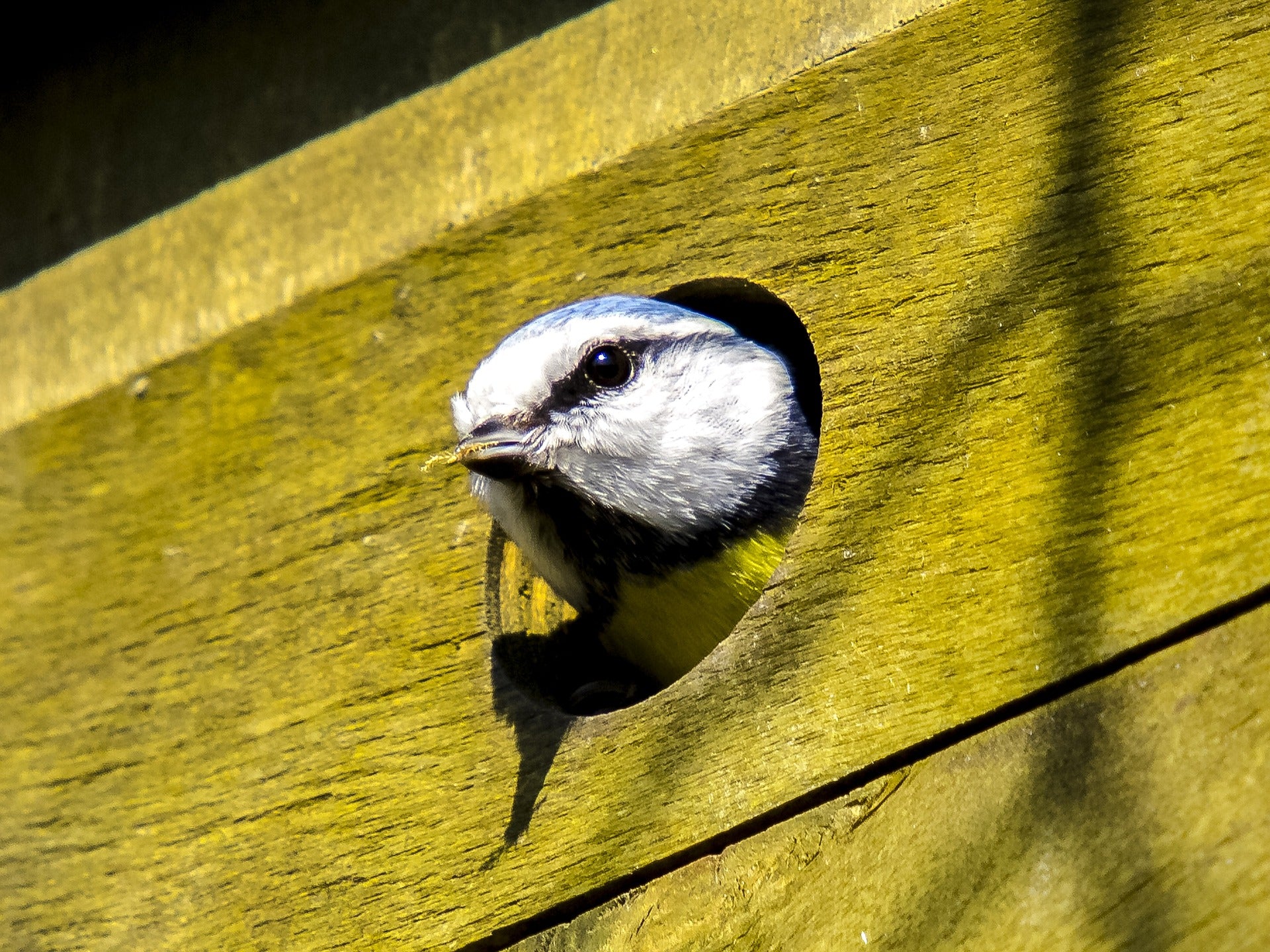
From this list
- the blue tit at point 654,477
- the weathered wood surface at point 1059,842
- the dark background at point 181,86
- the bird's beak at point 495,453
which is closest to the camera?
the weathered wood surface at point 1059,842

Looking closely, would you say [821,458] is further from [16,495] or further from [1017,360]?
[16,495]

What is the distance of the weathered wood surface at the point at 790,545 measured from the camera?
0.87 metres

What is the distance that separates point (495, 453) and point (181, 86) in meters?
1.19

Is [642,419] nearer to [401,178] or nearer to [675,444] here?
[675,444]

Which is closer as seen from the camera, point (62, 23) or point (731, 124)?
point (731, 124)

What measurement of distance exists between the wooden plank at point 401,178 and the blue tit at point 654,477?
0.18m

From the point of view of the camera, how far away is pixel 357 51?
1840mm

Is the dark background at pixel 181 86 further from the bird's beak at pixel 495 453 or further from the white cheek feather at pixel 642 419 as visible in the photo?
the bird's beak at pixel 495 453

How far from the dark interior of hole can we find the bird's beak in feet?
0.22

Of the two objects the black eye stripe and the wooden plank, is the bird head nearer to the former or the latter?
the black eye stripe

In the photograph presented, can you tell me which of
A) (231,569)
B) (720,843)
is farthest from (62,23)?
(720,843)

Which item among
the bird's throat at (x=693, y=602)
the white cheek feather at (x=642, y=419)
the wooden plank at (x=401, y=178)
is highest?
the wooden plank at (x=401, y=178)

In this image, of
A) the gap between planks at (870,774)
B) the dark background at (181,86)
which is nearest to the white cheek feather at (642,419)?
the gap between planks at (870,774)

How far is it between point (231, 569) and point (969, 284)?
75 cm
